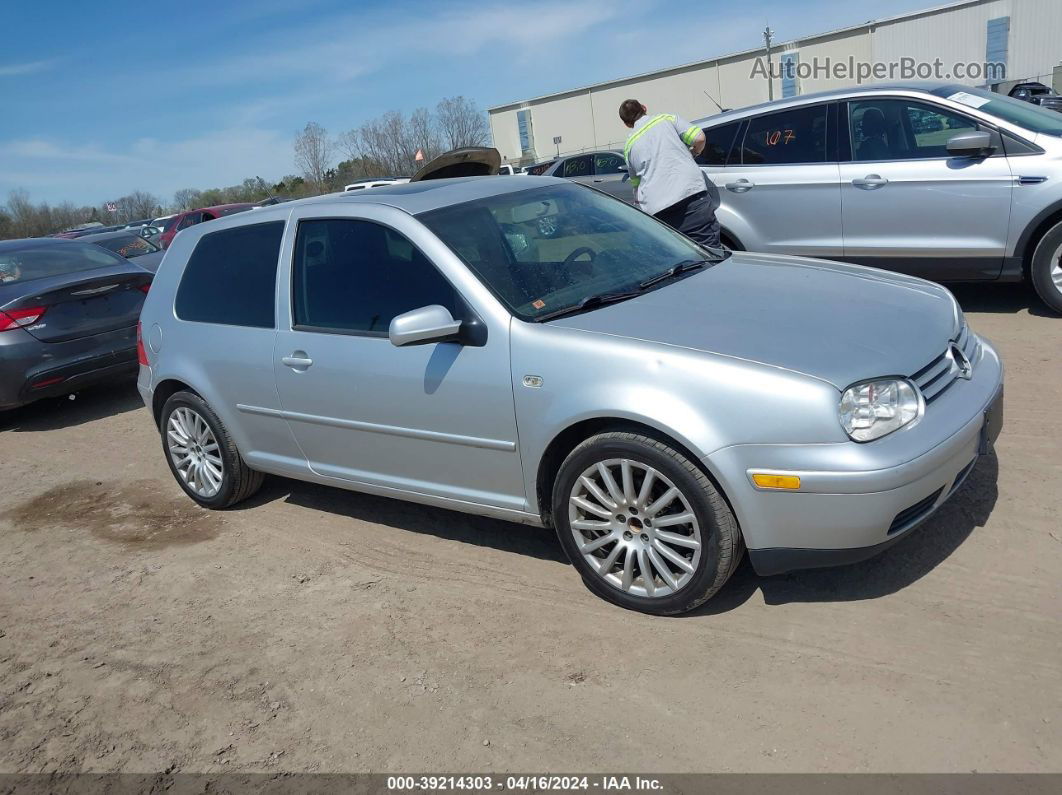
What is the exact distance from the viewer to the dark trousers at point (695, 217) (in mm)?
6988

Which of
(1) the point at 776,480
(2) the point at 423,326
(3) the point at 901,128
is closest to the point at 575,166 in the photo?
(3) the point at 901,128

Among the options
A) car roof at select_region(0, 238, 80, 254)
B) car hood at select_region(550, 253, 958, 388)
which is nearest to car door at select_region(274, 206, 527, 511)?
car hood at select_region(550, 253, 958, 388)

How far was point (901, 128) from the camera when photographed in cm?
681

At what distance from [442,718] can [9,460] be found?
5549mm

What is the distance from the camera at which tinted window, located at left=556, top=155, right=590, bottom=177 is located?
710 inches

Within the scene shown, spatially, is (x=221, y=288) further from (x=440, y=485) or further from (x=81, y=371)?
(x=81, y=371)

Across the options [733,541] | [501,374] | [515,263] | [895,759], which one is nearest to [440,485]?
[501,374]

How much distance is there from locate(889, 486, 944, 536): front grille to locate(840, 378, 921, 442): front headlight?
0.29m

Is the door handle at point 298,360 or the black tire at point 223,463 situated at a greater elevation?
the door handle at point 298,360

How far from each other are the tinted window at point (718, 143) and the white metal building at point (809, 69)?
36752 millimetres

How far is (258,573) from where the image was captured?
4.51m

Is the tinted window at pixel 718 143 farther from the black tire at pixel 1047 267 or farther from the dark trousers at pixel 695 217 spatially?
the black tire at pixel 1047 267

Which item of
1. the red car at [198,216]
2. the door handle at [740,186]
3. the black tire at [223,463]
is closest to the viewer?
the black tire at [223,463]

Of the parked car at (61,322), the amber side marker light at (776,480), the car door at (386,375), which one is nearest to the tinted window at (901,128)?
the car door at (386,375)
